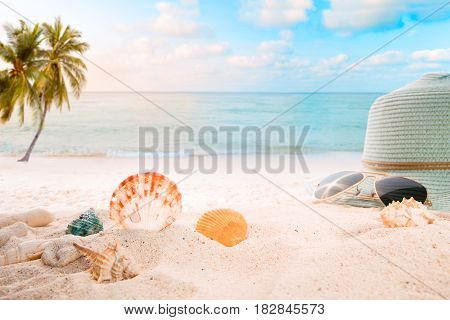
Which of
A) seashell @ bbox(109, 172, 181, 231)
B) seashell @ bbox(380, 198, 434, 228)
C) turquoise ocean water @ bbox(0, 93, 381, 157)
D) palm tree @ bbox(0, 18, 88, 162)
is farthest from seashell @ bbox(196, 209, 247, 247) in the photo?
turquoise ocean water @ bbox(0, 93, 381, 157)

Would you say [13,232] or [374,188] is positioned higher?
[374,188]

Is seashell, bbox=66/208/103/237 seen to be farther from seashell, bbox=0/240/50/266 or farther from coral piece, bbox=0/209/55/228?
coral piece, bbox=0/209/55/228

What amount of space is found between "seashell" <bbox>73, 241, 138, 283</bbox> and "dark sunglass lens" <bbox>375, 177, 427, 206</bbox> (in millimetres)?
2504

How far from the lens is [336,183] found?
353 cm

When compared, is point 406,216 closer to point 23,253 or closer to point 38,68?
point 23,253

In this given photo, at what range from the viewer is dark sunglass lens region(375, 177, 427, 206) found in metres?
3.14

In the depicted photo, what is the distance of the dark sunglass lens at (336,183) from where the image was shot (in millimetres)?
3418

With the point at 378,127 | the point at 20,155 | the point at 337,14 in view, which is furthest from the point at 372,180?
the point at 337,14

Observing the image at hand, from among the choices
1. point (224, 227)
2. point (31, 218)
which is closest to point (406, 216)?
point (224, 227)

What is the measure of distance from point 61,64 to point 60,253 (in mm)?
13357

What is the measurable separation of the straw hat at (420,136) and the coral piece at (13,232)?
345cm

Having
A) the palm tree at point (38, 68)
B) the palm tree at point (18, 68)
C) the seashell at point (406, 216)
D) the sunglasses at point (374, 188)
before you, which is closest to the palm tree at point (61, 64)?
the palm tree at point (38, 68)

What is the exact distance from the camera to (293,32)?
18.6 meters
